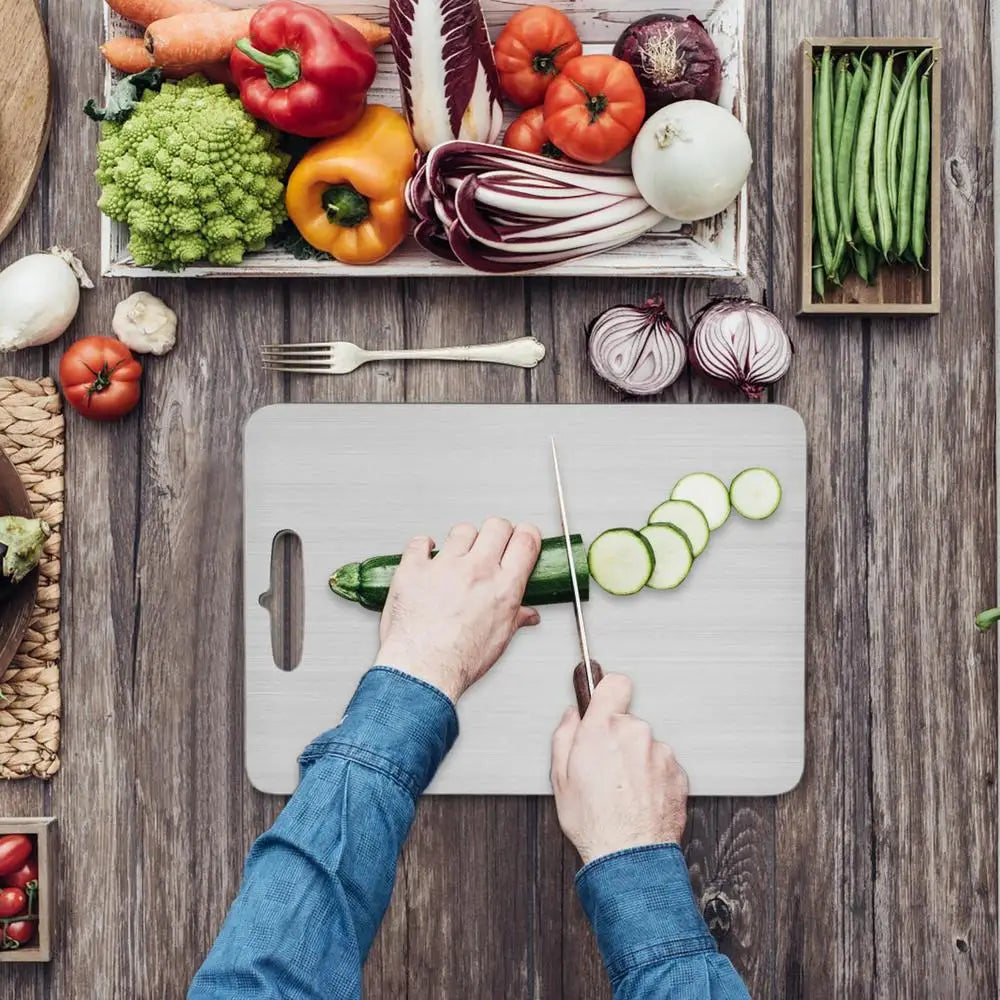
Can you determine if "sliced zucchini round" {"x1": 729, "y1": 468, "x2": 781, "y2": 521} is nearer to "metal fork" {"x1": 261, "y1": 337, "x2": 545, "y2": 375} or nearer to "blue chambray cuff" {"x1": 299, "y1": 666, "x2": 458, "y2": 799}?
"metal fork" {"x1": 261, "y1": 337, "x2": 545, "y2": 375}

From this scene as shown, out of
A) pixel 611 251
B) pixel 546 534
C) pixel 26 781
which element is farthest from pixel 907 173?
pixel 26 781

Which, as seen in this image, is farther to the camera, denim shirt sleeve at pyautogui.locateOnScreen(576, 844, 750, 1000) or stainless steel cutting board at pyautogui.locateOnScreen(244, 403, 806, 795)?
stainless steel cutting board at pyautogui.locateOnScreen(244, 403, 806, 795)

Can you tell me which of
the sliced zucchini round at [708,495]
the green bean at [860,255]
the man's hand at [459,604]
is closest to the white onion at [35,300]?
the man's hand at [459,604]

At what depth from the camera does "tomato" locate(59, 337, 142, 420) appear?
156cm

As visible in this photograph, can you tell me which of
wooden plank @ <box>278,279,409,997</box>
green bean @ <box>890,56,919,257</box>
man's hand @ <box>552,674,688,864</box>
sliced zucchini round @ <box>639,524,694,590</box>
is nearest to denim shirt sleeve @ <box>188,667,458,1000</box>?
man's hand @ <box>552,674,688,864</box>

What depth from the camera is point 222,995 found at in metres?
1.10

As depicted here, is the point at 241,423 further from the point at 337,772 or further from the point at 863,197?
the point at 863,197

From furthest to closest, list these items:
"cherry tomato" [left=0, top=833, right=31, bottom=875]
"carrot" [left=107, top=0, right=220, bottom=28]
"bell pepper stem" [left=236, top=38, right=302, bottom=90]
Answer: "cherry tomato" [left=0, top=833, right=31, bottom=875]
"carrot" [left=107, top=0, right=220, bottom=28]
"bell pepper stem" [left=236, top=38, right=302, bottom=90]

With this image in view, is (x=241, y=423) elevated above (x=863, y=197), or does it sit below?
below

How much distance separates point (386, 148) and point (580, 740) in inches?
38.3

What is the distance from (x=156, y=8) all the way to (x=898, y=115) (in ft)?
3.96

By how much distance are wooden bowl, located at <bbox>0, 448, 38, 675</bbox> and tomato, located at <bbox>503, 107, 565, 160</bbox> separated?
99cm

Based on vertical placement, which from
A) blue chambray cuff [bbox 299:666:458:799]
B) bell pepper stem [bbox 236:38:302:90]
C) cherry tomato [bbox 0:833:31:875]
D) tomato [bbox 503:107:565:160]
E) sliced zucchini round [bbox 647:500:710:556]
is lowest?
cherry tomato [bbox 0:833:31:875]

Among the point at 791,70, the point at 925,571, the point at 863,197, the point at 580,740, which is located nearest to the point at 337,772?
the point at 580,740
